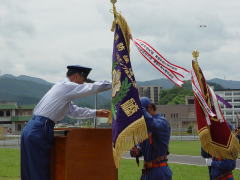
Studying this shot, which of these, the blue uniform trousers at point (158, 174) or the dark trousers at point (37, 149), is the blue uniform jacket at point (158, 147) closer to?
the blue uniform trousers at point (158, 174)

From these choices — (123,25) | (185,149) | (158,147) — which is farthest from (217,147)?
(185,149)

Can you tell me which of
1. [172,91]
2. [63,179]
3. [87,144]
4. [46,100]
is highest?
[172,91]

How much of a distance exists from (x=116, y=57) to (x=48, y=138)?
1150 mm

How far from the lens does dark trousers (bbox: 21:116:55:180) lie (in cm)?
462

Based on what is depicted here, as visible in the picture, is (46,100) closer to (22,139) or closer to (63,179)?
(22,139)

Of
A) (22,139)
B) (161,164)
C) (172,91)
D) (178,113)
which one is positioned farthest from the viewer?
(172,91)

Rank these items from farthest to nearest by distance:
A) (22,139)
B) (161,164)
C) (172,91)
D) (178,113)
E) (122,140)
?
(172,91) < (178,113) < (161,164) < (22,139) < (122,140)

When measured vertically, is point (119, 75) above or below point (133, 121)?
above

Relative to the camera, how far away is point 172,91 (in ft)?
370

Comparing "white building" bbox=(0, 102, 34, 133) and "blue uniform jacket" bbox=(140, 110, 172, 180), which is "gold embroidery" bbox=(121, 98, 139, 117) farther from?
"white building" bbox=(0, 102, 34, 133)

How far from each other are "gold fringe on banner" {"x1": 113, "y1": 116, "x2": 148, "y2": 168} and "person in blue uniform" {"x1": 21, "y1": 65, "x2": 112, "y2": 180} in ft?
1.72

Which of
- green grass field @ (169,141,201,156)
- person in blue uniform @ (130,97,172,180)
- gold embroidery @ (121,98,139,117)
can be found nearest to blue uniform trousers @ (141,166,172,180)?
person in blue uniform @ (130,97,172,180)

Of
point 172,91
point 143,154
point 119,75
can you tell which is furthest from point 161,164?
point 172,91

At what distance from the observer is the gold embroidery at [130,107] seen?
450cm
